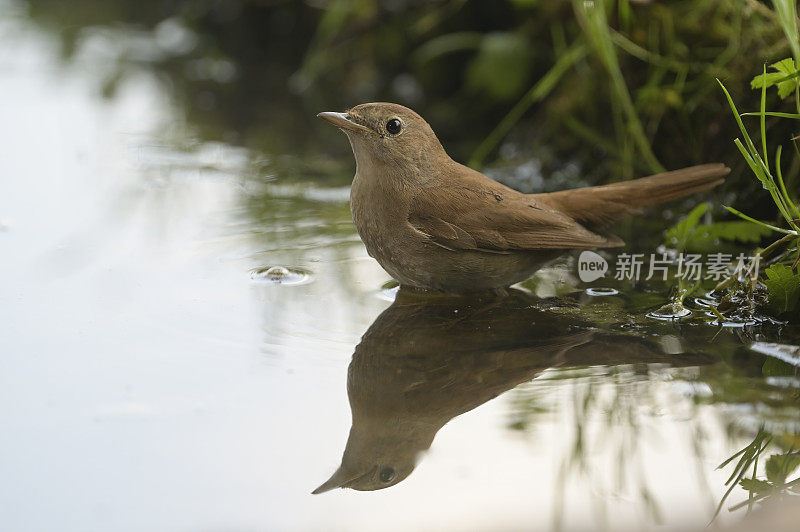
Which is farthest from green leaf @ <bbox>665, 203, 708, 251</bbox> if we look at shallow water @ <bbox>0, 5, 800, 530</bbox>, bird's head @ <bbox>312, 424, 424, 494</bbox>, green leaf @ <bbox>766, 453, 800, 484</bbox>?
bird's head @ <bbox>312, 424, 424, 494</bbox>

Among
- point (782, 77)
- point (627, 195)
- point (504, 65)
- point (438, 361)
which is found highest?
point (504, 65)

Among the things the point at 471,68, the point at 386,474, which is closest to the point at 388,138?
the point at 386,474

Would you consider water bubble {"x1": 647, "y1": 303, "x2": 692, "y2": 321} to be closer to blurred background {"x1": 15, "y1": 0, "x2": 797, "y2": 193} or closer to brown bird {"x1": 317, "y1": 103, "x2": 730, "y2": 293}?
brown bird {"x1": 317, "y1": 103, "x2": 730, "y2": 293}

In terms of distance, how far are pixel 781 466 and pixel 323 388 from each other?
4.26ft

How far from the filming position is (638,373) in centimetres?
295

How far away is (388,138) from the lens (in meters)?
3.66

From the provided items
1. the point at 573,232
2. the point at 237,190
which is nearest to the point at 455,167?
the point at 573,232

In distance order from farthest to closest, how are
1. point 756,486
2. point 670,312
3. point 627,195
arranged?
point 627,195
point 670,312
point 756,486

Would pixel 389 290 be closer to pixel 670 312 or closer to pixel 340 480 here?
pixel 670 312

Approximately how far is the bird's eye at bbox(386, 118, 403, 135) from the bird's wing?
265mm

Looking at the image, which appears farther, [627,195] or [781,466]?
[627,195]

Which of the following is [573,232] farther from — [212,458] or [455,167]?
[212,458]

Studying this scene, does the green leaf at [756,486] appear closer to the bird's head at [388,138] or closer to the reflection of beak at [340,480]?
the reflection of beak at [340,480]

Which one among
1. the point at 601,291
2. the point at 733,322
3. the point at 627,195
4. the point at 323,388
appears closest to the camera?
the point at 323,388
